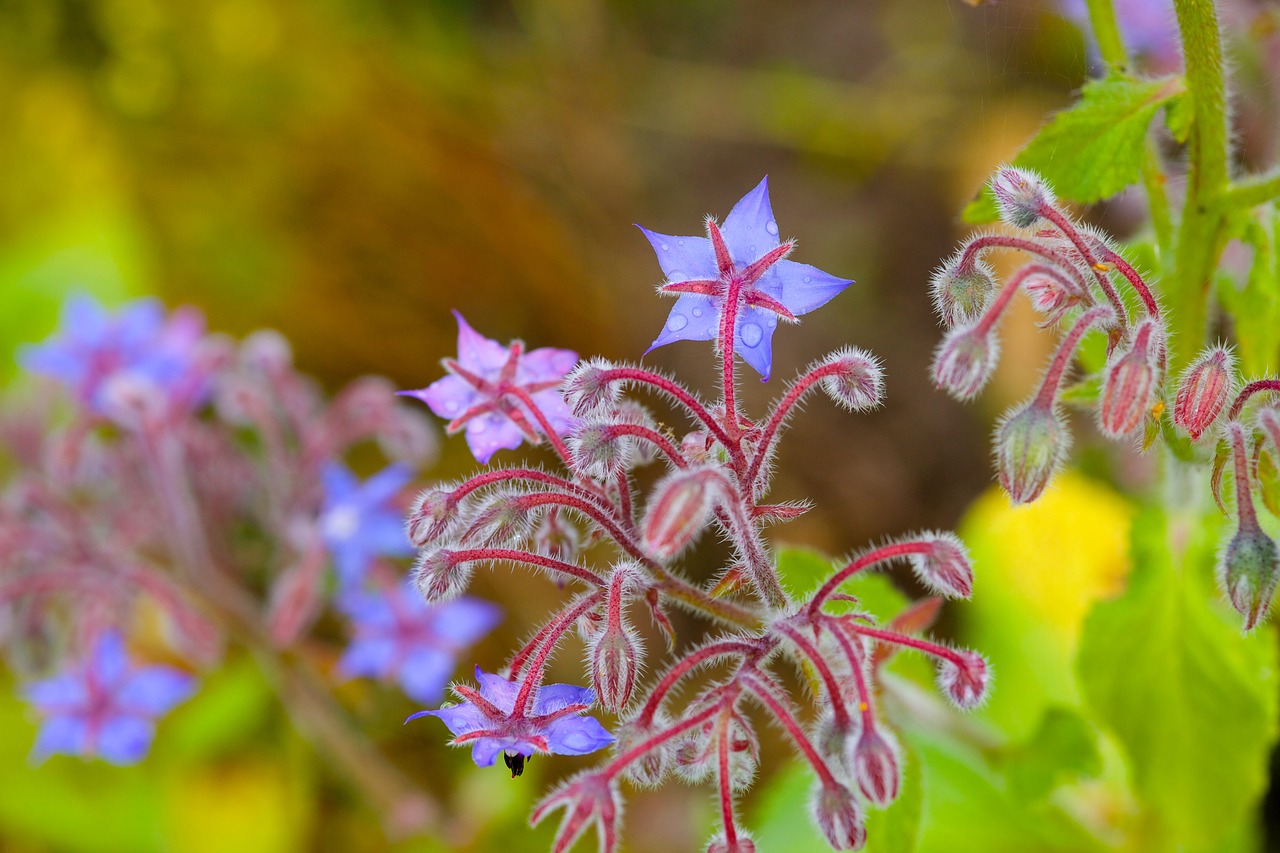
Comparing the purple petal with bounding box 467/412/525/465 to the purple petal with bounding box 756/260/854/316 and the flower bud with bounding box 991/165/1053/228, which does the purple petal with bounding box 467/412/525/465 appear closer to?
Answer: the purple petal with bounding box 756/260/854/316

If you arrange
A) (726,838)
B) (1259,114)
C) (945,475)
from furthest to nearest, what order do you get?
(945,475) → (1259,114) → (726,838)

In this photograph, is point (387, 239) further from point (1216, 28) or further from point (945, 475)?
point (1216, 28)

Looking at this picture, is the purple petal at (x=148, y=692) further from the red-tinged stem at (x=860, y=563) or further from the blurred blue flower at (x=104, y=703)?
the red-tinged stem at (x=860, y=563)

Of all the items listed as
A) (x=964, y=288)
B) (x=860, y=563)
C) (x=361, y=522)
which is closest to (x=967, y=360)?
(x=964, y=288)

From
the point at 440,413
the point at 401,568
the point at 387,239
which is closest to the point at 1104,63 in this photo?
the point at 440,413

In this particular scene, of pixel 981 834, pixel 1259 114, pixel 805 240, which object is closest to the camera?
pixel 981 834

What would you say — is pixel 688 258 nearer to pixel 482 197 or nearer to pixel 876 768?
pixel 876 768
